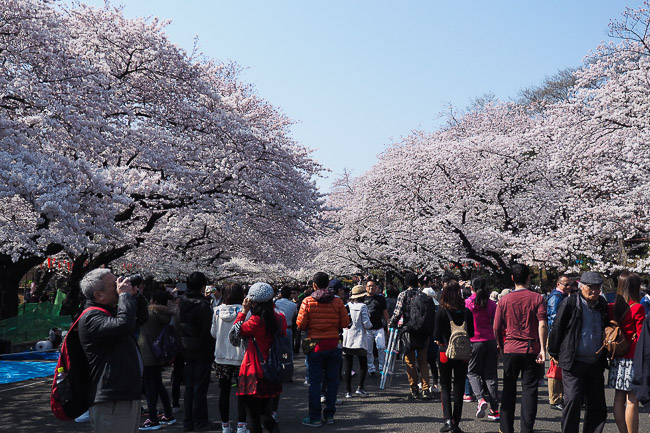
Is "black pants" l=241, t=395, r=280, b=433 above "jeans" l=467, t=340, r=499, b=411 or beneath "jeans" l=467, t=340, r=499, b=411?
beneath

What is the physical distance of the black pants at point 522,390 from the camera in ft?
21.1

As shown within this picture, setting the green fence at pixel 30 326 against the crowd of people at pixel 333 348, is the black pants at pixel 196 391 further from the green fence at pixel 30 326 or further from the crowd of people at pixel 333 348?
the green fence at pixel 30 326

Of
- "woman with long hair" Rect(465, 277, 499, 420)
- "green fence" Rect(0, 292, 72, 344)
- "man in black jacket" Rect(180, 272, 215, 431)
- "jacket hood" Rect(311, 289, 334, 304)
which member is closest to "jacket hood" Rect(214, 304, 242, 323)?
"man in black jacket" Rect(180, 272, 215, 431)

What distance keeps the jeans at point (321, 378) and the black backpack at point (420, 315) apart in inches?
73.8

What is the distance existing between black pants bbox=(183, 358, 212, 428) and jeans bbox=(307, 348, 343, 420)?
1.24m

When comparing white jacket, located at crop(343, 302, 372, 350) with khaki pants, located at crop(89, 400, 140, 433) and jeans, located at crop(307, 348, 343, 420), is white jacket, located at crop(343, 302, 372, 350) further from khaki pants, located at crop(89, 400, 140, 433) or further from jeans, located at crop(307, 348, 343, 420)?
khaki pants, located at crop(89, 400, 140, 433)

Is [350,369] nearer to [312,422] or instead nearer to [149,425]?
[312,422]

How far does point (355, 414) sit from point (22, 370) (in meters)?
7.57

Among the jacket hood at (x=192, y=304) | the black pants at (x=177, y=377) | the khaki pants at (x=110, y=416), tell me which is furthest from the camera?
the black pants at (x=177, y=377)

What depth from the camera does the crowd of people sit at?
425 cm

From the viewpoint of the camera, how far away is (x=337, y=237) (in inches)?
1539

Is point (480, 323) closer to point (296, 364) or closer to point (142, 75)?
point (296, 364)

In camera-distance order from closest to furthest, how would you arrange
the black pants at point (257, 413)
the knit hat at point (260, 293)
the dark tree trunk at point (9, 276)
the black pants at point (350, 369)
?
1. the black pants at point (257, 413)
2. the knit hat at point (260, 293)
3. the black pants at point (350, 369)
4. the dark tree trunk at point (9, 276)

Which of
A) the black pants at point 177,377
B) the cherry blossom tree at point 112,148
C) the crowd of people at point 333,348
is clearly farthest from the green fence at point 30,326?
the crowd of people at point 333,348
